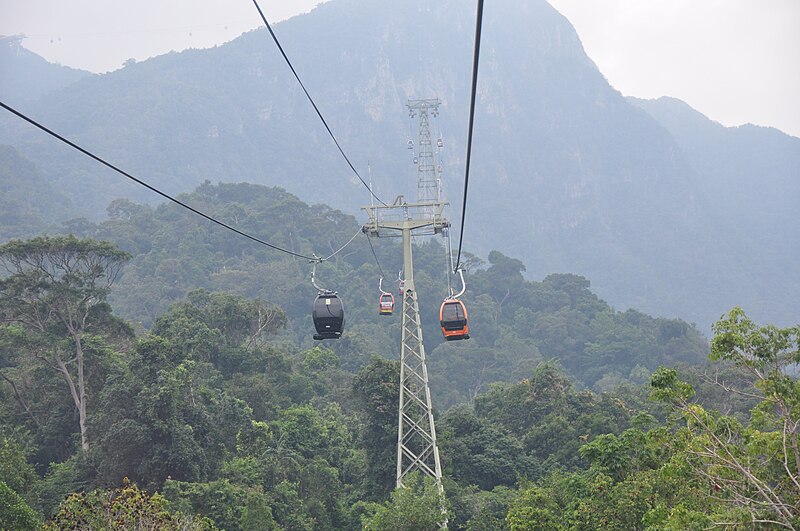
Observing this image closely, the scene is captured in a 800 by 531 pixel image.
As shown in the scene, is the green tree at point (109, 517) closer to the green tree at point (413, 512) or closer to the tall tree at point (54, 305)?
the green tree at point (413, 512)

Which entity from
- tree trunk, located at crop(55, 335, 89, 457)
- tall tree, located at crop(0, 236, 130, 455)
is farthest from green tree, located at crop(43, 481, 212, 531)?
tall tree, located at crop(0, 236, 130, 455)

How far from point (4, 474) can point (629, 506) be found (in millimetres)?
16294

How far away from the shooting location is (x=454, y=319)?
19797mm

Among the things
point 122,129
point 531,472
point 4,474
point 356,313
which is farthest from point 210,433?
point 122,129

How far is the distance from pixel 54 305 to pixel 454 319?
864 inches

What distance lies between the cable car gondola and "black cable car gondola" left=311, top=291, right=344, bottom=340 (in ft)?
7.55

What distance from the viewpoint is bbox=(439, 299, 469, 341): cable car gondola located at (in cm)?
1980

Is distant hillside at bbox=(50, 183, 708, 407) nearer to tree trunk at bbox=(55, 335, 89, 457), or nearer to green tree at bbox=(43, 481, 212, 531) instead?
tree trunk at bbox=(55, 335, 89, 457)

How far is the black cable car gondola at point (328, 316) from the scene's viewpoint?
19.0 meters

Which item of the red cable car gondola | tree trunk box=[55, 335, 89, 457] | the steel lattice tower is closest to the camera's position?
the red cable car gondola

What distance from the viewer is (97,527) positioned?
15609 millimetres

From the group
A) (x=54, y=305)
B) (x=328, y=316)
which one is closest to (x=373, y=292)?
(x=54, y=305)

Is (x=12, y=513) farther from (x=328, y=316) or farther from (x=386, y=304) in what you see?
(x=386, y=304)

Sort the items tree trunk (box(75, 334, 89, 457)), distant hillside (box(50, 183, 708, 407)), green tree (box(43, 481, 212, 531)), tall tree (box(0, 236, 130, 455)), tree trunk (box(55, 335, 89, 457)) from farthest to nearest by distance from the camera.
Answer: distant hillside (box(50, 183, 708, 407)) → tall tree (box(0, 236, 130, 455)) → tree trunk (box(55, 335, 89, 457)) → tree trunk (box(75, 334, 89, 457)) → green tree (box(43, 481, 212, 531))
